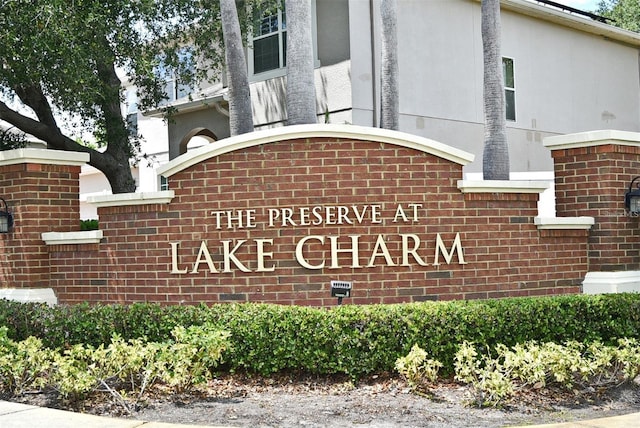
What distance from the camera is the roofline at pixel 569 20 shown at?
1777cm

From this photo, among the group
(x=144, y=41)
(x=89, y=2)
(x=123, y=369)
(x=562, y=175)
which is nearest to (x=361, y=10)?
(x=144, y=41)

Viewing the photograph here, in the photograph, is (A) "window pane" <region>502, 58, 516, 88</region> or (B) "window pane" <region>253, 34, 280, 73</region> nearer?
(B) "window pane" <region>253, 34, 280, 73</region>

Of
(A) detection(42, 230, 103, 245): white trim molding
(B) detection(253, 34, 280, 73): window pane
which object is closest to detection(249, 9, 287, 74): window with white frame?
(B) detection(253, 34, 280, 73): window pane

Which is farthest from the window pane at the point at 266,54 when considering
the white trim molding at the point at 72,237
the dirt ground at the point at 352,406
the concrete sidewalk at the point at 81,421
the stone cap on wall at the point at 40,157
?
the concrete sidewalk at the point at 81,421

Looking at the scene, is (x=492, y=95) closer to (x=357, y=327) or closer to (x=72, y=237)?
(x=357, y=327)

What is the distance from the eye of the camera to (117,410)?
664 cm

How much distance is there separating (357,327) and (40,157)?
16.0ft

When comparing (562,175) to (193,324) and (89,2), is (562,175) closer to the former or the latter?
(193,324)

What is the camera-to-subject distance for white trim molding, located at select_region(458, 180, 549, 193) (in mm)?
9062

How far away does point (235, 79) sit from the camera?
11.5m

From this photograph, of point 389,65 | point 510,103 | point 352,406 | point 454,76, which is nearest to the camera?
point 352,406

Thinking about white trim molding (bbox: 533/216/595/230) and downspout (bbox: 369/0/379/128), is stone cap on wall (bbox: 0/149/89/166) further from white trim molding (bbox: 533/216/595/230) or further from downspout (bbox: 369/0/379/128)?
downspout (bbox: 369/0/379/128)

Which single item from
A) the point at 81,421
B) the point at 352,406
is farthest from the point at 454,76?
the point at 81,421

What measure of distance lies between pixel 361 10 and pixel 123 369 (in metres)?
9.85
